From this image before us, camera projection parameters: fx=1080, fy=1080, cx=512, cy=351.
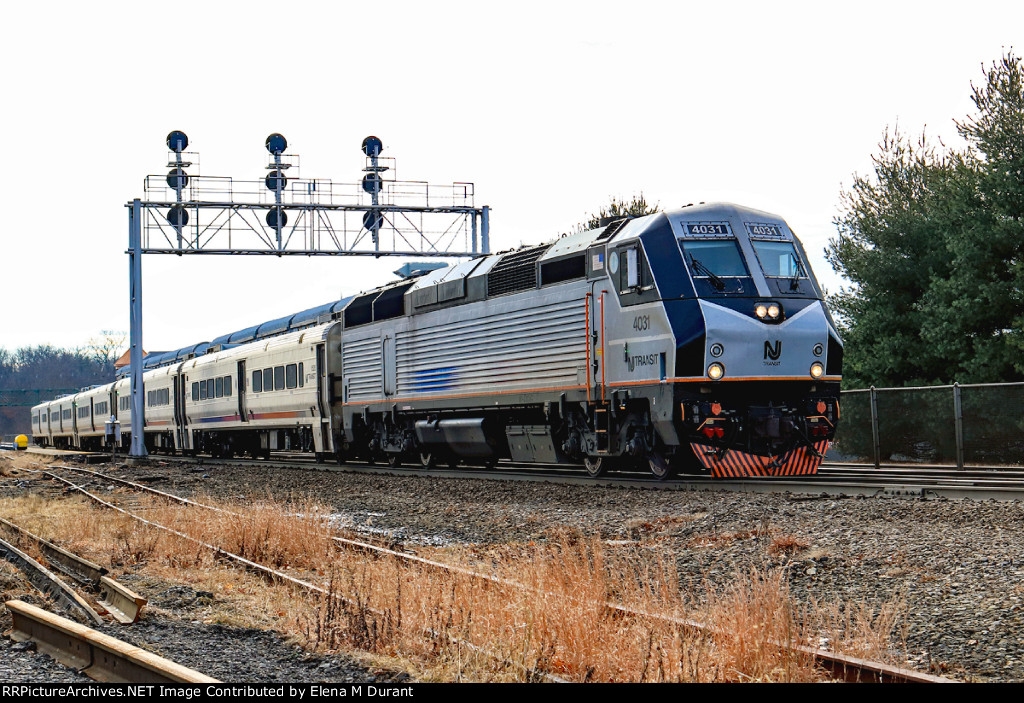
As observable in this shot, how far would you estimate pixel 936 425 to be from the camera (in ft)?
62.6

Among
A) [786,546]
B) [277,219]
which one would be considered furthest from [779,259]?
[277,219]

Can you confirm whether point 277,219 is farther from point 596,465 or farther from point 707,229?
point 707,229

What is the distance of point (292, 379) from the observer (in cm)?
2805

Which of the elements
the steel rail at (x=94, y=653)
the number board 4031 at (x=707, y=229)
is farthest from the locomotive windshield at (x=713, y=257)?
the steel rail at (x=94, y=653)

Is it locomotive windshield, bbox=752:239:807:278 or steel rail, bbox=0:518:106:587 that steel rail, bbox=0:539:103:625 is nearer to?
steel rail, bbox=0:518:106:587

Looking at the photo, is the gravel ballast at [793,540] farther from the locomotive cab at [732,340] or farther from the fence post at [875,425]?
the fence post at [875,425]

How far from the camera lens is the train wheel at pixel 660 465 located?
51.2 ft

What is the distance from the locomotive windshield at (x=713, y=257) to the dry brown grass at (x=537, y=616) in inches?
231

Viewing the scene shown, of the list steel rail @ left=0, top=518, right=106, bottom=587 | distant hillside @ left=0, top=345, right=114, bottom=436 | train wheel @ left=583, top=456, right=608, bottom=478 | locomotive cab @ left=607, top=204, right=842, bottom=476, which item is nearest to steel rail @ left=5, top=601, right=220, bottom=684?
steel rail @ left=0, top=518, right=106, bottom=587

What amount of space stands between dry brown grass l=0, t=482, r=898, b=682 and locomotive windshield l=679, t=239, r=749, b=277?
587 cm

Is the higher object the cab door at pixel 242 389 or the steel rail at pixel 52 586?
the cab door at pixel 242 389

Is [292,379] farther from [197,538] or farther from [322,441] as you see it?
[197,538]

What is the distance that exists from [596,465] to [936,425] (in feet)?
21.1

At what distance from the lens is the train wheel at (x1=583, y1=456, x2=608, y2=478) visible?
1720cm
